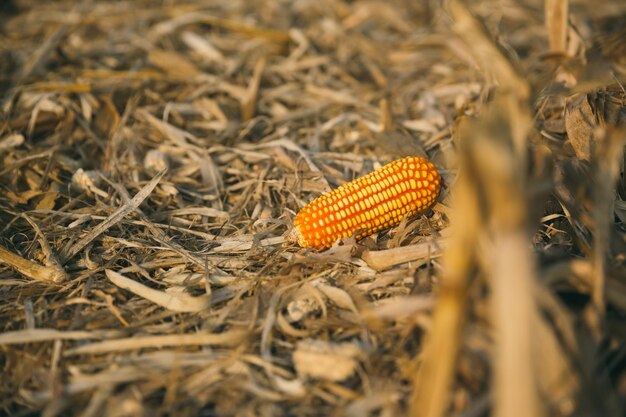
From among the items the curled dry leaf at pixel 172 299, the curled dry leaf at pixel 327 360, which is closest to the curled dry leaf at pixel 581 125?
the curled dry leaf at pixel 327 360

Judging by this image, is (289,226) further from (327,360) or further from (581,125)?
(581,125)

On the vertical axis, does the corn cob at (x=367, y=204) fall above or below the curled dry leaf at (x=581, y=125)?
below

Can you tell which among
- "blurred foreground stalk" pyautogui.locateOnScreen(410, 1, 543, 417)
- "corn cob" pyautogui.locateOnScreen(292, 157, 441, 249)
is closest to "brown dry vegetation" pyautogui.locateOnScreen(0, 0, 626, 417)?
"blurred foreground stalk" pyautogui.locateOnScreen(410, 1, 543, 417)

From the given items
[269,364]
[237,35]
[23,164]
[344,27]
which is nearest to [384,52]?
→ [344,27]

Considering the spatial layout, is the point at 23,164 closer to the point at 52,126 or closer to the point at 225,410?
the point at 52,126

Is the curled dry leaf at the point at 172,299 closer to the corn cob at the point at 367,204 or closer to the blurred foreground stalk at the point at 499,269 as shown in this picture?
the corn cob at the point at 367,204
